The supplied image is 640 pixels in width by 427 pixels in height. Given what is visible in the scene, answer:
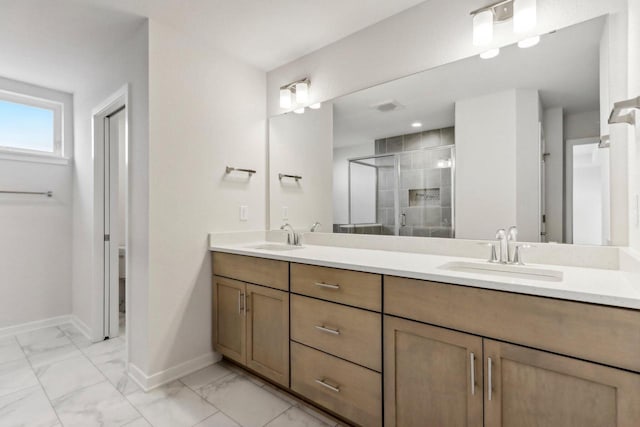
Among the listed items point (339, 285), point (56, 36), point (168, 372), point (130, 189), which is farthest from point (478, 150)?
point (56, 36)

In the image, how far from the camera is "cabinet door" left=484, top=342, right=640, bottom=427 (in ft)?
3.04

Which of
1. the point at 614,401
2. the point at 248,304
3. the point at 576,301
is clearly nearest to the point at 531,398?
the point at 614,401

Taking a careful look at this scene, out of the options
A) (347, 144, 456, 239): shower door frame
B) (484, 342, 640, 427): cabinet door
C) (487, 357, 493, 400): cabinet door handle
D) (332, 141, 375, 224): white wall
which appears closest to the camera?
(484, 342, 640, 427): cabinet door

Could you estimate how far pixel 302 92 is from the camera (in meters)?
2.43

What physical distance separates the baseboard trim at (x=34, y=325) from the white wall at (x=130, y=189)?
0.14 meters

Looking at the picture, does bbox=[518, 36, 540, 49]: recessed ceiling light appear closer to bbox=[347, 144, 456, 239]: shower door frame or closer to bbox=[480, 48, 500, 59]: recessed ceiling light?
bbox=[480, 48, 500, 59]: recessed ceiling light

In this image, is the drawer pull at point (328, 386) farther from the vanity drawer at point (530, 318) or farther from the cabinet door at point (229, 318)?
the cabinet door at point (229, 318)

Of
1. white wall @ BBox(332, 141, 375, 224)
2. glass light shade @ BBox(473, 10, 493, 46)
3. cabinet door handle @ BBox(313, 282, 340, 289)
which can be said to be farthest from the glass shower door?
cabinet door handle @ BBox(313, 282, 340, 289)

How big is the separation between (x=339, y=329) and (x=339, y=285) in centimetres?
22

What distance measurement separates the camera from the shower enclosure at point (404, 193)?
1859 millimetres

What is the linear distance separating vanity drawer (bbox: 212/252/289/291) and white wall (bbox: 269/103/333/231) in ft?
1.96

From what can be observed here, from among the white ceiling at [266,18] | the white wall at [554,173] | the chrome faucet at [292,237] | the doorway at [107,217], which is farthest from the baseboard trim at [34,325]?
the white wall at [554,173]

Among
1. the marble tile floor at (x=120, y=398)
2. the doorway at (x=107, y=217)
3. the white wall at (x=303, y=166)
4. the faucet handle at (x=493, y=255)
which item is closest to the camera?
the faucet handle at (x=493, y=255)

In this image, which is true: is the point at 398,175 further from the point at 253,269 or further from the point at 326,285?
the point at 253,269
